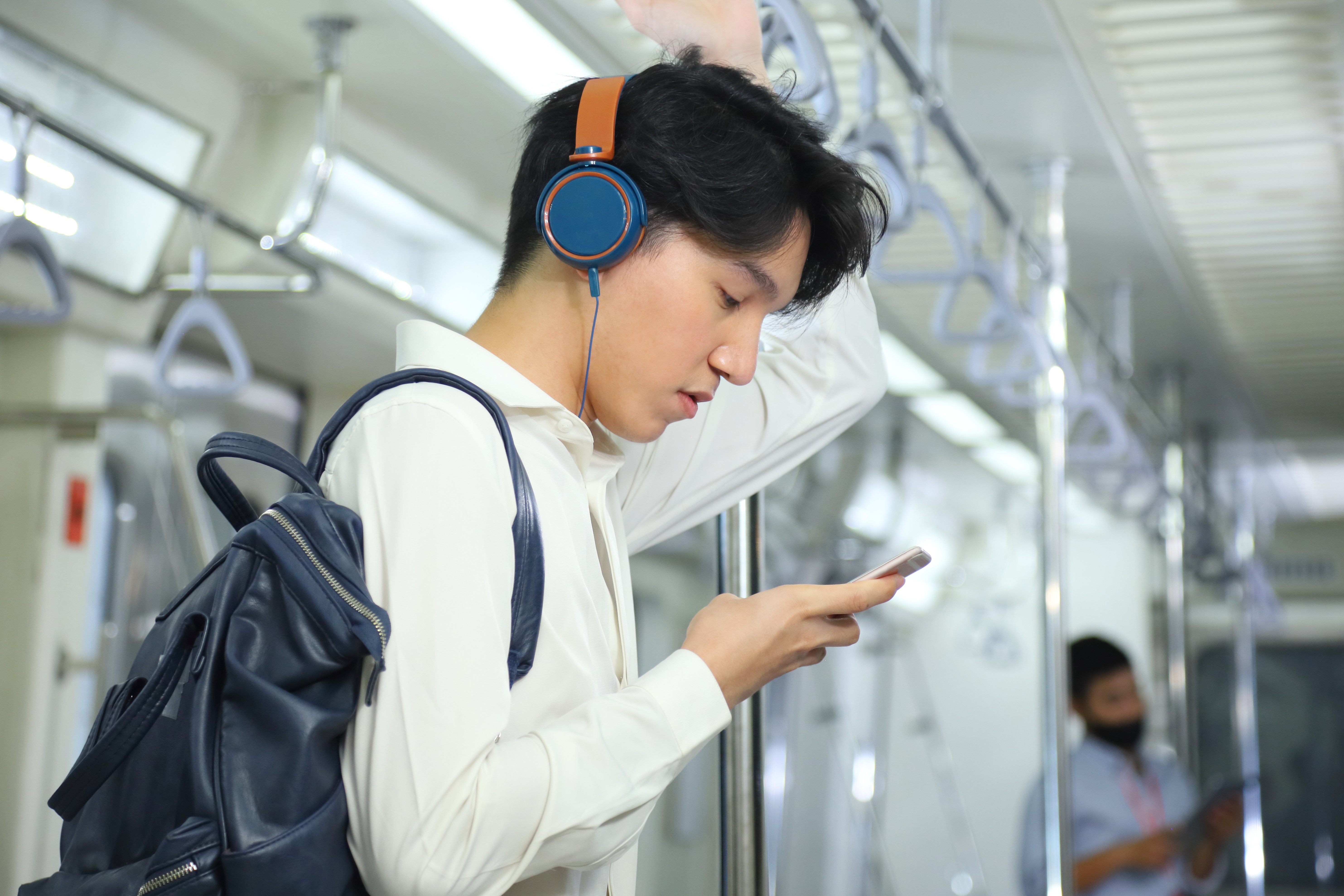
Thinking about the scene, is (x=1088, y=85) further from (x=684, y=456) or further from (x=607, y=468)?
(x=607, y=468)

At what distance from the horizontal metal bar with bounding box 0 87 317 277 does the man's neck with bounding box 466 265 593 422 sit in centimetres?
143

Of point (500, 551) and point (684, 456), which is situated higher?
point (684, 456)

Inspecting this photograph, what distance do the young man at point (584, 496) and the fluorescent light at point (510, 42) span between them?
1.15m

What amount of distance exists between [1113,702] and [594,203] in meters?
3.05

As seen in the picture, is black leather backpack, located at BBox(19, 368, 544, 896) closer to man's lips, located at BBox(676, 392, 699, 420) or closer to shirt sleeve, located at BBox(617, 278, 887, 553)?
man's lips, located at BBox(676, 392, 699, 420)

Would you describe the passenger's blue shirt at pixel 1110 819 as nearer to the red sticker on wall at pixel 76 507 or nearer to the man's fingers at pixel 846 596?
the man's fingers at pixel 846 596

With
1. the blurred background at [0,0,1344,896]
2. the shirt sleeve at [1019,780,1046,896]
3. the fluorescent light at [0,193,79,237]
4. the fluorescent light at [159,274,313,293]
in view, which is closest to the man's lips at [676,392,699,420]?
the blurred background at [0,0,1344,896]

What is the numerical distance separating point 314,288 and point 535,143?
6.49 ft

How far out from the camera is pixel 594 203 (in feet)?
2.93

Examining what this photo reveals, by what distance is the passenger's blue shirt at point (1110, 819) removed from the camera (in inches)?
126

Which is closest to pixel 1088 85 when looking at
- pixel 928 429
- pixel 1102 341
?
pixel 1102 341

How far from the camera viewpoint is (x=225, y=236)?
10.8 ft

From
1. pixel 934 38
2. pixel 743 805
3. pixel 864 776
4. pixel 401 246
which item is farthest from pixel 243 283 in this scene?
pixel 864 776

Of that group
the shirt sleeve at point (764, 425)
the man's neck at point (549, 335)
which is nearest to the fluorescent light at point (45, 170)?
the shirt sleeve at point (764, 425)
